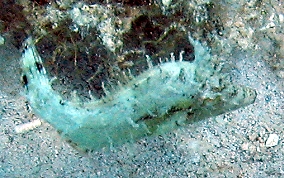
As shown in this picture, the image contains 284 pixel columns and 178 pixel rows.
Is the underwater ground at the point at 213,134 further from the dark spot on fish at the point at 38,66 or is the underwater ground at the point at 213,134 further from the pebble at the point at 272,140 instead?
the dark spot on fish at the point at 38,66

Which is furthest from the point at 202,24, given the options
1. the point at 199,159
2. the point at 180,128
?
the point at 199,159

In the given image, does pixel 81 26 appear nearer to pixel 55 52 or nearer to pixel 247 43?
pixel 55 52

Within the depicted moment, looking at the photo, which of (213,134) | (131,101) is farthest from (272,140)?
(131,101)

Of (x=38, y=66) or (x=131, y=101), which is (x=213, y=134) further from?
(x=38, y=66)

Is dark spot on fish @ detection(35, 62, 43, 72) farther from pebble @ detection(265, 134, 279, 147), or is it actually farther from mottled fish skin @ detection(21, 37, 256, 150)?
pebble @ detection(265, 134, 279, 147)

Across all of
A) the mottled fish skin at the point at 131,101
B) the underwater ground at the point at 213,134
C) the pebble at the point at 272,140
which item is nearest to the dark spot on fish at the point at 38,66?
the mottled fish skin at the point at 131,101

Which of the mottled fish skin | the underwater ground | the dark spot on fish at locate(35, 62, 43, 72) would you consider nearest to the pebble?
the underwater ground
